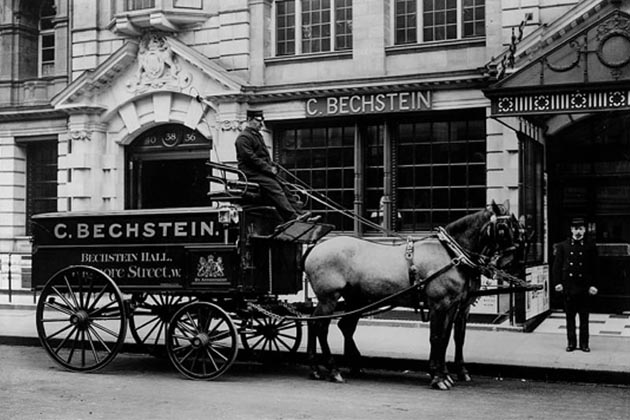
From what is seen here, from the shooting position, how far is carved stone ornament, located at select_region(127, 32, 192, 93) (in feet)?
61.1

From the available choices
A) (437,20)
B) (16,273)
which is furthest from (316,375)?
(16,273)

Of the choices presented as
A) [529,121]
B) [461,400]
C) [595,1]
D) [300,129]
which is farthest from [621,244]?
[461,400]

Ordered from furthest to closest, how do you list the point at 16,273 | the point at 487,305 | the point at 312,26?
the point at 16,273 → the point at 312,26 → the point at 487,305

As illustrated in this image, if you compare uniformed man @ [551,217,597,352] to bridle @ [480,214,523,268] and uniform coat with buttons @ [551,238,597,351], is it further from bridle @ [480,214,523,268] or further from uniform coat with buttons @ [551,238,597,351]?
bridle @ [480,214,523,268]

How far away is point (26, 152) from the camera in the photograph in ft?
70.4

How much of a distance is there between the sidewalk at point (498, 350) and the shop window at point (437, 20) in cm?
588

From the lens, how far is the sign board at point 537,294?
14048 millimetres

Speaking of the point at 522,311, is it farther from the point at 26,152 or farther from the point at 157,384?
the point at 26,152

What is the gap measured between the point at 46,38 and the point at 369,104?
1020 centimetres

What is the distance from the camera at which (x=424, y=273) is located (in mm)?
9758

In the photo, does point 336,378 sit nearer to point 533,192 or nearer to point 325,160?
point 533,192

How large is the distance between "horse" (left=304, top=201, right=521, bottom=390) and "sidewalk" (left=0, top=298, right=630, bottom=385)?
3.18 ft

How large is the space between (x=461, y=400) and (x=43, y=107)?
15.0 metres

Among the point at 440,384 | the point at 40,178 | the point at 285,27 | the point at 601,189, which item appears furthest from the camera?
the point at 40,178
